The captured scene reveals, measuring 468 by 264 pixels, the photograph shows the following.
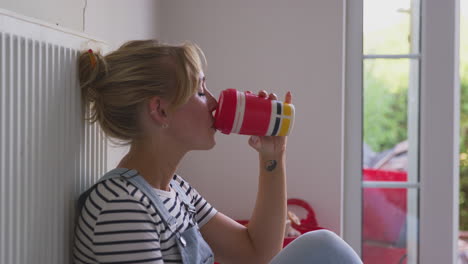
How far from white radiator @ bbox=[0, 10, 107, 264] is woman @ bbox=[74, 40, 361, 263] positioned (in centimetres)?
5

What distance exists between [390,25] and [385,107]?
35 centimetres

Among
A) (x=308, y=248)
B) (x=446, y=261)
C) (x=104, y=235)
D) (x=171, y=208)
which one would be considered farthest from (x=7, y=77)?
(x=446, y=261)

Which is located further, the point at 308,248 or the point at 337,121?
the point at 337,121

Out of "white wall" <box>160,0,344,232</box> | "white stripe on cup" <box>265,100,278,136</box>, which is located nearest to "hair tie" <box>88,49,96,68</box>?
"white stripe on cup" <box>265,100,278,136</box>

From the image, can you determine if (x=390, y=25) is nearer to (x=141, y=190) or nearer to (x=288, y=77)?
(x=288, y=77)

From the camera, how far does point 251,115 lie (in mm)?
1222

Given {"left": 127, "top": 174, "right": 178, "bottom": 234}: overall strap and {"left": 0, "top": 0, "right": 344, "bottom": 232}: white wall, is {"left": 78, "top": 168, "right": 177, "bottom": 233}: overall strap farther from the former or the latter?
{"left": 0, "top": 0, "right": 344, "bottom": 232}: white wall

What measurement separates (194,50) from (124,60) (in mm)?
152

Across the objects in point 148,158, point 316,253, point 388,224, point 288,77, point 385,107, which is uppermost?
point 288,77

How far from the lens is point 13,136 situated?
84cm

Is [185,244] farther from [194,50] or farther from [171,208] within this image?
[194,50]

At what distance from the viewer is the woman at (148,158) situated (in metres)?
0.97

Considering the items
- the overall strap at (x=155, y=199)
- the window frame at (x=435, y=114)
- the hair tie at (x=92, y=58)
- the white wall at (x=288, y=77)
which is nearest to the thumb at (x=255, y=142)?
the overall strap at (x=155, y=199)

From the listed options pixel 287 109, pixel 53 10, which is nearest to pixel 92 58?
pixel 53 10
